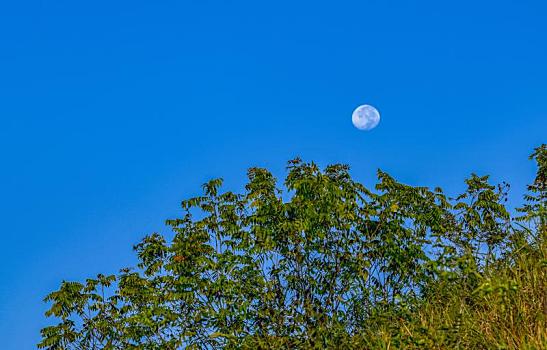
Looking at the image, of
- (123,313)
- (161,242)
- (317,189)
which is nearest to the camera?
(317,189)

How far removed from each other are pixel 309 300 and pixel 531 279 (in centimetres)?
1252

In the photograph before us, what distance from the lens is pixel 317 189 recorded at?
1773 cm

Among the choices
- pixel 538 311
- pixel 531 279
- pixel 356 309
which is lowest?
pixel 538 311

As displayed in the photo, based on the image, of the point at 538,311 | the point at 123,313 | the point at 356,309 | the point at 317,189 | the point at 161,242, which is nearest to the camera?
the point at 538,311

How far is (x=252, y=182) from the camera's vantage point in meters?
18.9

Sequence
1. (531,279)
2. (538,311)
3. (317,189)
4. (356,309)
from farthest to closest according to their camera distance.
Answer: (317,189) < (356,309) < (531,279) < (538,311)

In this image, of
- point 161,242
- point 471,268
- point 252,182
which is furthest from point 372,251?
point 471,268

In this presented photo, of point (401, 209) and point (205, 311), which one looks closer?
point (205, 311)

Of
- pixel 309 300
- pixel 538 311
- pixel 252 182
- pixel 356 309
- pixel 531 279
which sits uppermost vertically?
pixel 252 182

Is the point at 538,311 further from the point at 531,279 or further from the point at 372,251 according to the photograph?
the point at 372,251

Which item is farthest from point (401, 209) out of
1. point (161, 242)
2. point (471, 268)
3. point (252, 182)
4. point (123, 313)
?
point (471, 268)

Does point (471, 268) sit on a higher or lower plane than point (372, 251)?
lower

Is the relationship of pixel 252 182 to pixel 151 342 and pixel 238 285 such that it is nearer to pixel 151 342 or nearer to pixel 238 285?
pixel 238 285

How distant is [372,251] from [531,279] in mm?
12805
